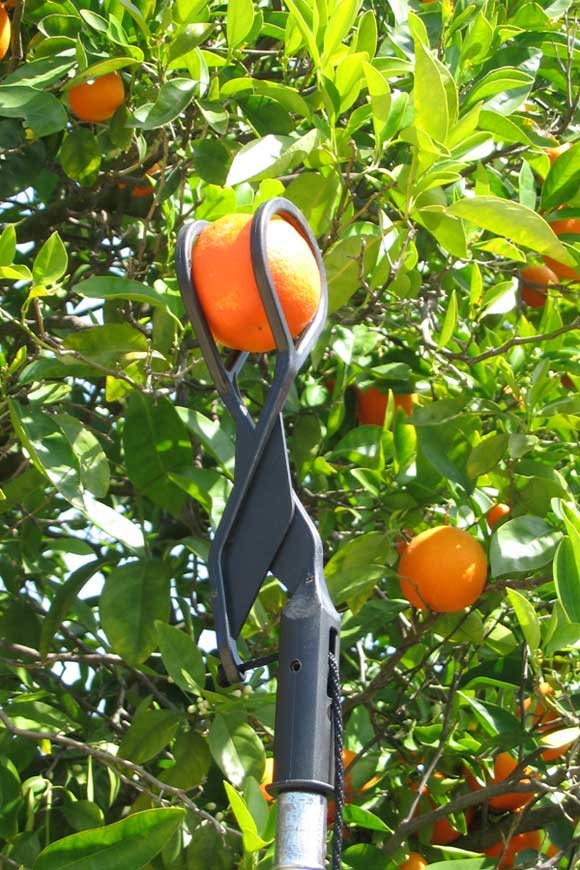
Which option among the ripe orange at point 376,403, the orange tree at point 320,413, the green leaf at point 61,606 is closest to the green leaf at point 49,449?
the orange tree at point 320,413

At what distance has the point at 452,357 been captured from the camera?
2.07 metres

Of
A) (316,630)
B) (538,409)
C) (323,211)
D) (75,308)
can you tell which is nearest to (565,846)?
(538,409)

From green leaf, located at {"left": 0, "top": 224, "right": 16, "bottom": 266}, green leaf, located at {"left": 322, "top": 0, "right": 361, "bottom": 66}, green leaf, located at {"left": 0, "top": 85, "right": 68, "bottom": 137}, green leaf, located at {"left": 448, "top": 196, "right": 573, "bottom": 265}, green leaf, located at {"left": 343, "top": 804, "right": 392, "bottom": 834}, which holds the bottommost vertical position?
green leaf, located at {"left": 343, "top": 804, "right": 392, "bottom": 834}

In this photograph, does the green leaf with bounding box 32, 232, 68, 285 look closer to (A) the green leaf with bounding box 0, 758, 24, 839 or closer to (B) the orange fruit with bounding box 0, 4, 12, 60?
(B) the orange fruit with bounding box 0, 4, 12, 60

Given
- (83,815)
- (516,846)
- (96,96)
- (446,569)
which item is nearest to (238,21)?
(96,96)

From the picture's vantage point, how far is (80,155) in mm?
2111

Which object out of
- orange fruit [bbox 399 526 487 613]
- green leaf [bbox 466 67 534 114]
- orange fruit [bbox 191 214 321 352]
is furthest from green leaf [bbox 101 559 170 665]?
orange fruit [bbox 191 214 321 352]

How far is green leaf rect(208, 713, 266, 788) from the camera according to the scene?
5.33ft

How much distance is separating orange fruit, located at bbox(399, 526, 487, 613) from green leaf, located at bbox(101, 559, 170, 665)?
342 millimetres

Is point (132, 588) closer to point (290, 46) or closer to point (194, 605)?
point (194, 605)

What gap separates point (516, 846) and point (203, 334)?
1.42 meters

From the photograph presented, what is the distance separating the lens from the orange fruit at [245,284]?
94 cm

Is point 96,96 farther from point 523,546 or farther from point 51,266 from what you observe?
point 523,546

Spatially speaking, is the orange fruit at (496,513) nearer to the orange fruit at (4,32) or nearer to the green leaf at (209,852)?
the green leaf at (209,852)
